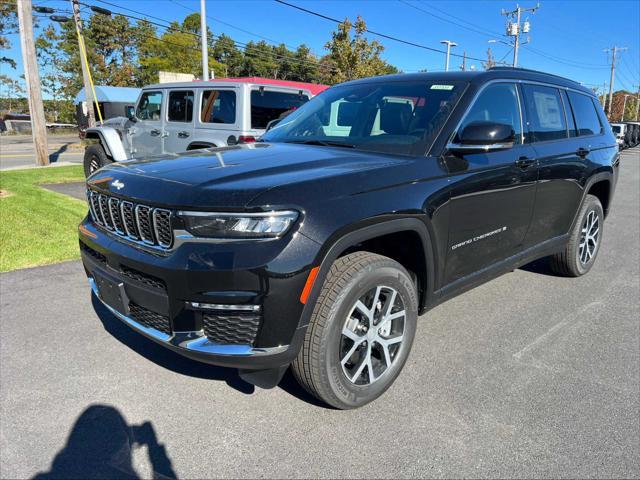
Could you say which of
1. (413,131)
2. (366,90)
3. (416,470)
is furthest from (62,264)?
(416,470)

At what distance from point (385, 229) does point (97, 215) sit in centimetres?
179

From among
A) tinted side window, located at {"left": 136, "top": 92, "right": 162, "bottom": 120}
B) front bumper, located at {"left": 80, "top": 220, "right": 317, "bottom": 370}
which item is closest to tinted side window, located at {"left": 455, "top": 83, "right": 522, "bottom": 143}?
front bumper, located at {"left": 80, "top": 220, "right": 317, "bottom": 370}

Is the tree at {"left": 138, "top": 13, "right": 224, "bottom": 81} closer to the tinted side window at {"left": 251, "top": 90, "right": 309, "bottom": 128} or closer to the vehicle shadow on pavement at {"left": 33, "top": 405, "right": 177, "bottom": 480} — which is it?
the tinted side window at {"left": 251, "top": 90, "right": 309, "bottom": 128}

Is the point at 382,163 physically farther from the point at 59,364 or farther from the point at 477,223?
the point at 59,364

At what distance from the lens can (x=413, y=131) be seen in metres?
3.18

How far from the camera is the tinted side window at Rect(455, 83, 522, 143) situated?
3295 mm

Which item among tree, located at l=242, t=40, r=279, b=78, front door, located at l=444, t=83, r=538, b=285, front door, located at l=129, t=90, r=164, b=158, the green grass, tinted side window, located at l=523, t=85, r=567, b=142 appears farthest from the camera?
tree, located at l=242, t=40, r=279, b=78

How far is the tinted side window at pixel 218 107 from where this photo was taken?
25.7 feet

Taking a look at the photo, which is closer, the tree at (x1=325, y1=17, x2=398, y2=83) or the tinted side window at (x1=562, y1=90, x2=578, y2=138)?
the tinted side window at (x1=562, y1=90, x2=578, y2=138)

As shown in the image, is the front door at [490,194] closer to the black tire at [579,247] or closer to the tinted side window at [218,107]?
the black tire at [579,247]

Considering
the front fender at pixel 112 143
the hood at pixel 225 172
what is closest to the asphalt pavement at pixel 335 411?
the hood at pixel 225 172

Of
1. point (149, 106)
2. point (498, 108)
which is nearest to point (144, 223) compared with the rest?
point (498, 108)

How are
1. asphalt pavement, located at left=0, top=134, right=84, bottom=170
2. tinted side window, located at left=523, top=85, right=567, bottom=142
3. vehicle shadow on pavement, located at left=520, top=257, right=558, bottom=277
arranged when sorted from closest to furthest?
tinted side window, located at left=523, top=85, right=567, bottom=142 < vehicle shadow on pavement, located at left=520, top=257, right=558, bottom=277 < asphalt pavement, located at left=0, top=134, right=84, bottom=170

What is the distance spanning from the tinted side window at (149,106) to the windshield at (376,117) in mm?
5565
